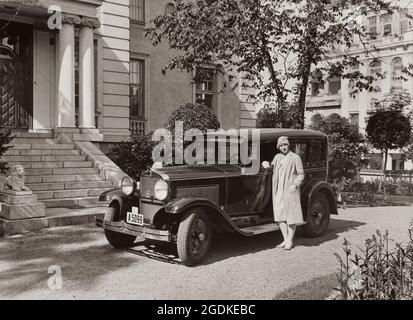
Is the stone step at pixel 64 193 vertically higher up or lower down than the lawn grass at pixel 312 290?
higher up

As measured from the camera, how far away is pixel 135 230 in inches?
250

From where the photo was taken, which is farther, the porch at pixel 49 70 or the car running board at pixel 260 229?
the porch at pixel 49 70

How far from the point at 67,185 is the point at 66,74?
3.79m

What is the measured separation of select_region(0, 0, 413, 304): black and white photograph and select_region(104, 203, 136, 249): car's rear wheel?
0.02 m

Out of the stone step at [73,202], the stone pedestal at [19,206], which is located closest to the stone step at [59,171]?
the stone step at [73,202]

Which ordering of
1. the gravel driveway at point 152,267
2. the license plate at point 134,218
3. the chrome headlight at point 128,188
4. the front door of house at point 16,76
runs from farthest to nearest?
the front door of house at point 16,76 → the chrome headlight at point 128,188 → the license plate at point 134,218 → the gravel driveway at point 152,267

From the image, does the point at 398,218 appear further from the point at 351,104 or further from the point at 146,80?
the point at 351,104

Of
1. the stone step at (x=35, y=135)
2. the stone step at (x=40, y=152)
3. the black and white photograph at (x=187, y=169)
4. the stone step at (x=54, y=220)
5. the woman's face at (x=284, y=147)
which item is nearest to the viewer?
the black and white photograph at (x=187, y=169)

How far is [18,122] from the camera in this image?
14.1 m

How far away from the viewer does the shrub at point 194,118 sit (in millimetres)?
13758

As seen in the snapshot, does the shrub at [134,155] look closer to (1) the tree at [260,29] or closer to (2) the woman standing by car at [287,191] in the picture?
(1) the tree at [260,29]

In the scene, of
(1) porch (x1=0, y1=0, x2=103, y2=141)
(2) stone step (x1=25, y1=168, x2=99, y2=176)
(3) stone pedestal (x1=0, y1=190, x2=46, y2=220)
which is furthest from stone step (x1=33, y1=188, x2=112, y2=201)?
(1) porch (x1=0, y1=0, x2=103, y2=141)

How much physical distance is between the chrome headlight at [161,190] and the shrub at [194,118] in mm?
7440
